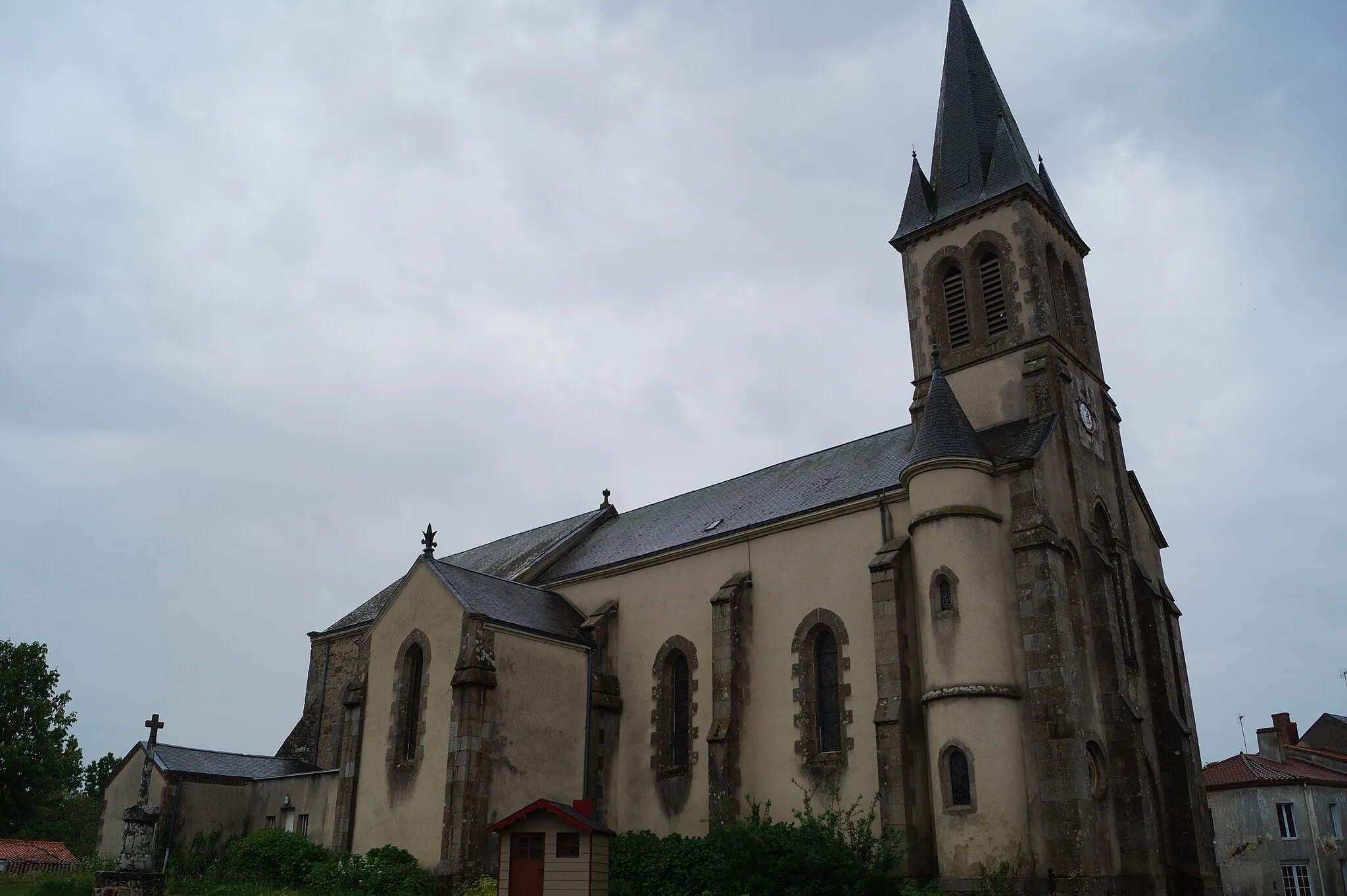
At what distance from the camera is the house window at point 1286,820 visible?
33.2 meters

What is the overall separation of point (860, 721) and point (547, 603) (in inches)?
407

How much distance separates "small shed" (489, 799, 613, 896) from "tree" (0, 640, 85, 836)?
24.0 meters

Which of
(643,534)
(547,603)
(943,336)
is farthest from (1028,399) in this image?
(547,603)

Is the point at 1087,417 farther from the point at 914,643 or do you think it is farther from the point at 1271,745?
the point at 1271,745

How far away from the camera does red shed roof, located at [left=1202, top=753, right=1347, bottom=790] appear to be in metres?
33.4

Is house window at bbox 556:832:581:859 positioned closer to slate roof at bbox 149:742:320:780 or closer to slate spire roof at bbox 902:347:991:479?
slate spire roof at bbox 902:347:991:479

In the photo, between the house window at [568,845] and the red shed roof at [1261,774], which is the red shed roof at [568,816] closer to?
the house window at [568,845]

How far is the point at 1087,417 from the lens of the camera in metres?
22.7

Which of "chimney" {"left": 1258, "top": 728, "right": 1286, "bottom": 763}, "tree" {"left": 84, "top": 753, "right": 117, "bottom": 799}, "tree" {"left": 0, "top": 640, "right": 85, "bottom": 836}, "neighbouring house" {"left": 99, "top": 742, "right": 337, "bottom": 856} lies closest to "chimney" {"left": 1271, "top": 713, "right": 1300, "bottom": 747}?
"chimney" {"left": 1258, "top": 728, "right": 1286, "bottom": 763}

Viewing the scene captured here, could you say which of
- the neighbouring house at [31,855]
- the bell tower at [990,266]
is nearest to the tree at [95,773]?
the neighbouring house at [31,855]

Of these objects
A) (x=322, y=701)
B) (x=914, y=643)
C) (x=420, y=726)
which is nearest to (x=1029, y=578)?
(x=914, y=643)

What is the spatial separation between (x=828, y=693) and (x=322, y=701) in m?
21.0

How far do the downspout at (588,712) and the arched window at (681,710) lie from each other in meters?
2.20

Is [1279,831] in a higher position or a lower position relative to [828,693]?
lower
